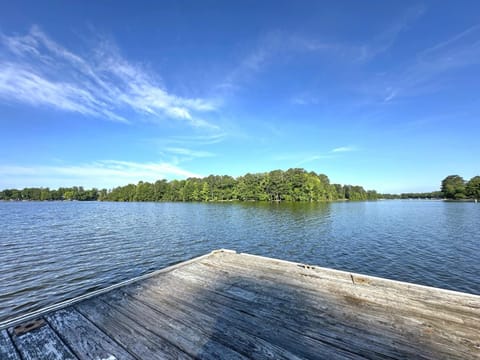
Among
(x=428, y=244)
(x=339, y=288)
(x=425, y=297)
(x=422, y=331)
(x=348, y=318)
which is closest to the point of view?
(x=422, y=331)

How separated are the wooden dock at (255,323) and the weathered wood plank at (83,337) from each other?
1 cm

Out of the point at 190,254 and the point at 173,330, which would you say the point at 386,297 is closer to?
the point at 173,330

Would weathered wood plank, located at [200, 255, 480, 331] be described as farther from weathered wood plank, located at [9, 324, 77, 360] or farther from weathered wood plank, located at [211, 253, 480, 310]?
weathered wood plank, located at [9, 324, 77, 360]

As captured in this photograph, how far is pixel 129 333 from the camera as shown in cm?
241

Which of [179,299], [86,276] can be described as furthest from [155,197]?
[179,299]

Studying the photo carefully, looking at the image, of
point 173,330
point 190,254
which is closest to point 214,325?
point 173,330

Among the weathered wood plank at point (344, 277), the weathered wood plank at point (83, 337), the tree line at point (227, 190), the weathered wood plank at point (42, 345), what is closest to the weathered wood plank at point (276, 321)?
the weathered wood plank at point (83, 337)

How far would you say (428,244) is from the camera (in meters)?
11.5

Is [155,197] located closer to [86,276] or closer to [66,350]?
[86,276]

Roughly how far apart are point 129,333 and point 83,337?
1.53ft

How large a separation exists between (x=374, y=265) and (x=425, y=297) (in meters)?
5.91

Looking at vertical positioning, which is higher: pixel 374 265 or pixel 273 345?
pixel 273 345

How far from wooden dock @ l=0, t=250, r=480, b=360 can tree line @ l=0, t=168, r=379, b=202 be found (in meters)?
60.0

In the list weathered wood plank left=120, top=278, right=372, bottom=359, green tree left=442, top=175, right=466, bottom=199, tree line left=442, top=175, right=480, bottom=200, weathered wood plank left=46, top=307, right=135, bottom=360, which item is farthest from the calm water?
green tree left=442, top=175, right=466, bottom=199
